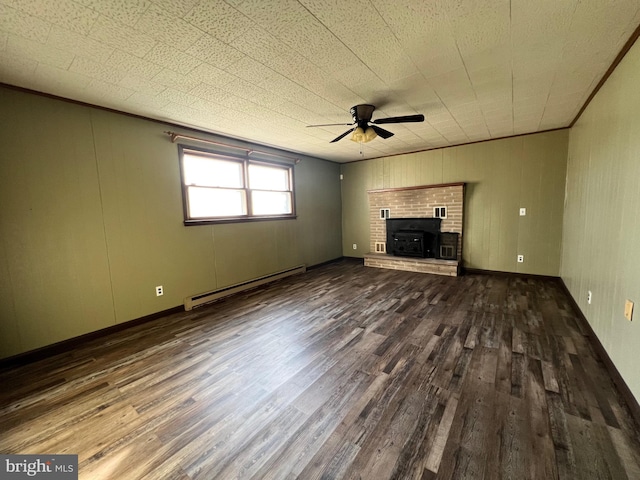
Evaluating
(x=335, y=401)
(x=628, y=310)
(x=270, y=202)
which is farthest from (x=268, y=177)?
(x=628, y=310)

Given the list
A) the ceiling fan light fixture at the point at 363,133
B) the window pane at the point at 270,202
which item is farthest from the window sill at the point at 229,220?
the ceiling fan light fixture at the point at 363,133

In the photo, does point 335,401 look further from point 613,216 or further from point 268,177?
point 268,177

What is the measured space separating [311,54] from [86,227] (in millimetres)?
2843

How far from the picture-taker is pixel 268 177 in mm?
4805

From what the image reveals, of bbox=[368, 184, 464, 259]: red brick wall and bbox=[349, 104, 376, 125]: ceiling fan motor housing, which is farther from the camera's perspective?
bbox=[368, 184, 464, 259]: red brick wall

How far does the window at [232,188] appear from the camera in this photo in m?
3.65

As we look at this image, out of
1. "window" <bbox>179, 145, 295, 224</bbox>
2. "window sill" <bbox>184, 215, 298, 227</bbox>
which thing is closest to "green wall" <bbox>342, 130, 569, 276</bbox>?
"window" <bbox>179, 145, 295, 224</bbox>

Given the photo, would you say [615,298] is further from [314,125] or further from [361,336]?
[314,125]

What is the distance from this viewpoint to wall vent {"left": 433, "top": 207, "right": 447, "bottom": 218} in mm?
5062

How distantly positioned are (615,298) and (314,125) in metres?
3.41

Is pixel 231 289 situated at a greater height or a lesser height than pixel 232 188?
lesser

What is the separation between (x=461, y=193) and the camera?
15.9 feet

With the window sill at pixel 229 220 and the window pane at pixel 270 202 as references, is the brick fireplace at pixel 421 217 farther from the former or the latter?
the window sill at pixel 229 220

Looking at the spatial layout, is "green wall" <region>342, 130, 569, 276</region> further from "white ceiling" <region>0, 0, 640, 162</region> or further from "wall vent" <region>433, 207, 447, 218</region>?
"white ceiling" <region>0, 0, 640, 162</region>
